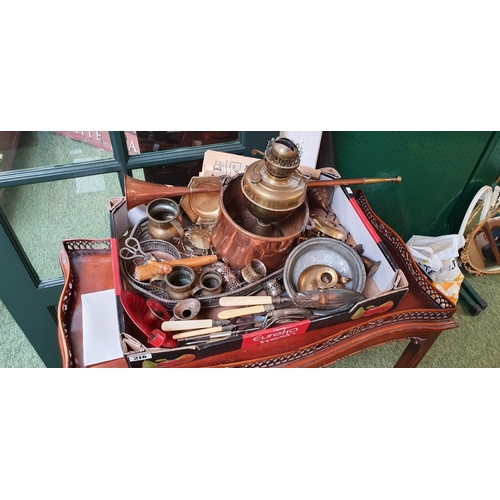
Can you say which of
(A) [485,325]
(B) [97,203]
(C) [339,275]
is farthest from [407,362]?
(B) [97,203]

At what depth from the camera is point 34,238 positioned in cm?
162

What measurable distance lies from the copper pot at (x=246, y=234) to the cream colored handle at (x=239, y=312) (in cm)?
14

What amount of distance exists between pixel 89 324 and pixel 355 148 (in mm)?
1221

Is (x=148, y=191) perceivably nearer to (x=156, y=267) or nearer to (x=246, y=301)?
(x=156, y=267)

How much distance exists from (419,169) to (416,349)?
2.86 feet

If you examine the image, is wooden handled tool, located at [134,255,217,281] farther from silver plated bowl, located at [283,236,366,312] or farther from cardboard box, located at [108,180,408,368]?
silver plated bowl, located at [283,236,366,312]

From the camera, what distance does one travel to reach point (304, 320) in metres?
1.07


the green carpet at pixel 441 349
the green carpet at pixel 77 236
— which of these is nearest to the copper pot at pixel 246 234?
the green carpet at pixel 77 236

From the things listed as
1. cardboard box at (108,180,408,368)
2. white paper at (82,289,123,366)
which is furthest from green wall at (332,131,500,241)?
white paper at (82,289,123,366)

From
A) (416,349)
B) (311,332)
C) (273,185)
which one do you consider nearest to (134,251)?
(273,185)

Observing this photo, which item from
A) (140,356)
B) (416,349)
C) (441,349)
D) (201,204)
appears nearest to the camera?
(140,356)

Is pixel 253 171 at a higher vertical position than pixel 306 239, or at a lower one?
higher

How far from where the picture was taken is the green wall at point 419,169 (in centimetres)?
168

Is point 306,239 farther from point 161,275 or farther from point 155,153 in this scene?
point 155,153
